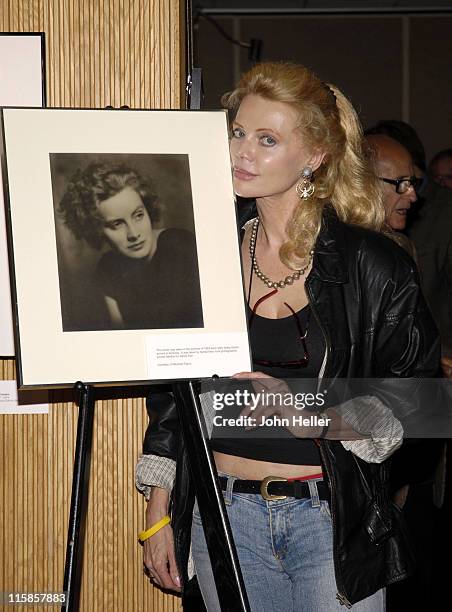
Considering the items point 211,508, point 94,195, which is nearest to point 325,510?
point 211,508

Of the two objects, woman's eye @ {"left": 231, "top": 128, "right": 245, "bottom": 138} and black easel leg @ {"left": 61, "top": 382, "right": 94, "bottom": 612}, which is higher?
woman's eye @ {"left": 231, "top": 128, "right": 245, "bottom": 138}

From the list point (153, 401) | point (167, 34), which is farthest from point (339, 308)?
point (167, 34)

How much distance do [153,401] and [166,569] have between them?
35 cm

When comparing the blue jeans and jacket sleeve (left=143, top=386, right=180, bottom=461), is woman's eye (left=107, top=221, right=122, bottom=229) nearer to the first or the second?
jacket sleeve (left=143, top=386, right=180, bottom=461)

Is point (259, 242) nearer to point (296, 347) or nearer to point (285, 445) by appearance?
point (296, 347)

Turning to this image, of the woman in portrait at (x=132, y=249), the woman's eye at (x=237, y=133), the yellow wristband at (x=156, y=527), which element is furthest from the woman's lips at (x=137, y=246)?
the yellow wristband at (x=156, y=527)

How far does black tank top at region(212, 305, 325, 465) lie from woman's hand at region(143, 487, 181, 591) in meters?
0.20

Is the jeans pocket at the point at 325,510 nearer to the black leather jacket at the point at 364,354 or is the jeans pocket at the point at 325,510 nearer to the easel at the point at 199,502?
the black leather jacket at the point at 364,354

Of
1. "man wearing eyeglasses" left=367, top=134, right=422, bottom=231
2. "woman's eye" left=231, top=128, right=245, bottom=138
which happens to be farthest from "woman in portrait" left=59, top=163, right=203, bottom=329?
"man wearing eyeglasses" left=367, top=134, right=422, bottom=231

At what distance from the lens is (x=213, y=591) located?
1682 millimetres

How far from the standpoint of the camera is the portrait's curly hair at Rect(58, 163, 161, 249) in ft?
4.87

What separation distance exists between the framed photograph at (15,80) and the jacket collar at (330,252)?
2.41ft

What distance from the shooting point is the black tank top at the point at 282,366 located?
163 cm

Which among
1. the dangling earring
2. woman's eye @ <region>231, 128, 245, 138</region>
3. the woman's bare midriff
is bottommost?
the woman's bare midriff
